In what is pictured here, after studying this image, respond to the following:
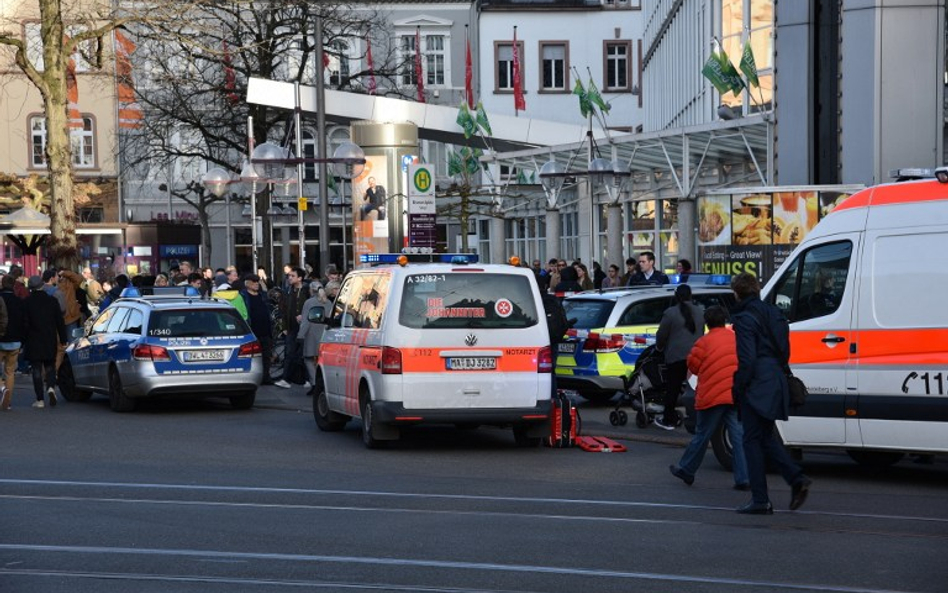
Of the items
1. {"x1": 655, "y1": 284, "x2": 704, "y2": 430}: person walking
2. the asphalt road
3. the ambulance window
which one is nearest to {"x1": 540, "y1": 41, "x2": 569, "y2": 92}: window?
{"x1": 655, "y1": 284, "x2": 704, "y2": 430}: person walking

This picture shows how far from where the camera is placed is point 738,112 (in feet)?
128

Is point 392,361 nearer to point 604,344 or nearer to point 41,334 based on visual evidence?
point 604,344

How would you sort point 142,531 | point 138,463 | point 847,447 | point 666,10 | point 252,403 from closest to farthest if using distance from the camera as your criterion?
point 142,531, point 847,447, point 138,463, point 252,403, point 666,10

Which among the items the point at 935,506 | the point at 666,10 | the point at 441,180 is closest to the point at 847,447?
the point at 935,506

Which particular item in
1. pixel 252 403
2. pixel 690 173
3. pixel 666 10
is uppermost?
pixel 666 10

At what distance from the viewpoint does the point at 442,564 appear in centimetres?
947

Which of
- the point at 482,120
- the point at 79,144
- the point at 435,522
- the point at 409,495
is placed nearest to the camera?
the point at 435,522

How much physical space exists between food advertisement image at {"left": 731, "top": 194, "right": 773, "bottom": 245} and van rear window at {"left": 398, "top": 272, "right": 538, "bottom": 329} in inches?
360

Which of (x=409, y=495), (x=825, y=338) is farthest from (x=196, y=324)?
(x=825, y=338)

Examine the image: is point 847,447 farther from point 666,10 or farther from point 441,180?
point 441,180

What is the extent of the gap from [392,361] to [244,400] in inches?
280

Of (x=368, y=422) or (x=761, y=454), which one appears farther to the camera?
(x=368, y=422)

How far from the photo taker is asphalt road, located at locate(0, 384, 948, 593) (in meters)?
9.03

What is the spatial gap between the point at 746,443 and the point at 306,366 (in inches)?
534
